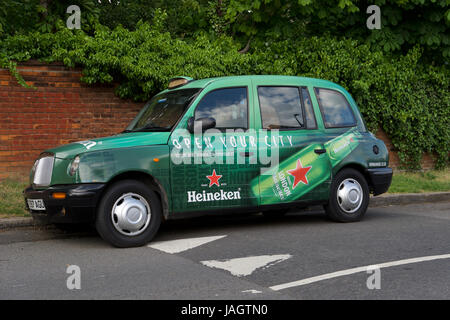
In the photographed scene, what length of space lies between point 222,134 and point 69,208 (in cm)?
197

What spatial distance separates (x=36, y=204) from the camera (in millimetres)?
6320

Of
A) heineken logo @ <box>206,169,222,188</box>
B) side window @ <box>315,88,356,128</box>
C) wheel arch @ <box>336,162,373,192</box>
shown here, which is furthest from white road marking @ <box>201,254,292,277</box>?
side window @ <box>315,88,356,128</box>

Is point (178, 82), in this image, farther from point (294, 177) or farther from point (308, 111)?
point (294, 177)

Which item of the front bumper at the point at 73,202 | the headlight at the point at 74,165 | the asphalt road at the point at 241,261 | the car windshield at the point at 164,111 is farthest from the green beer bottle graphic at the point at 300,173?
the headlight at the point at 74,165

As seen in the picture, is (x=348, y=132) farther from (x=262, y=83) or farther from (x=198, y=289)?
(x=198, y=289)

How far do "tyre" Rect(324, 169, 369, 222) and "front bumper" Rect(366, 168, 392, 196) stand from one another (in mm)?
131

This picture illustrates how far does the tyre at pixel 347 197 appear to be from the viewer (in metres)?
7.76

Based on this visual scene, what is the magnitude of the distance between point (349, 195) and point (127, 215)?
3.25m

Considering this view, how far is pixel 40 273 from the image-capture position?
16.9ft

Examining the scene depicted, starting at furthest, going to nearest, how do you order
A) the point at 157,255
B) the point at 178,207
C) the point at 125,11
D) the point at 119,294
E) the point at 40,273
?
1. the point at 125,11
2. the point at 178,207
3. the point at 157,255
4. the point at 40,273
5. the point at 119,294

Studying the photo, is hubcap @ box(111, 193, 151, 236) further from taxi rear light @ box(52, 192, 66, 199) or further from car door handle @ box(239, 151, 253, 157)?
car door handle @ box(239, 151, 253, 157)

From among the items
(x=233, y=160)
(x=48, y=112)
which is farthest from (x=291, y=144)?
(x=48, y=112)
